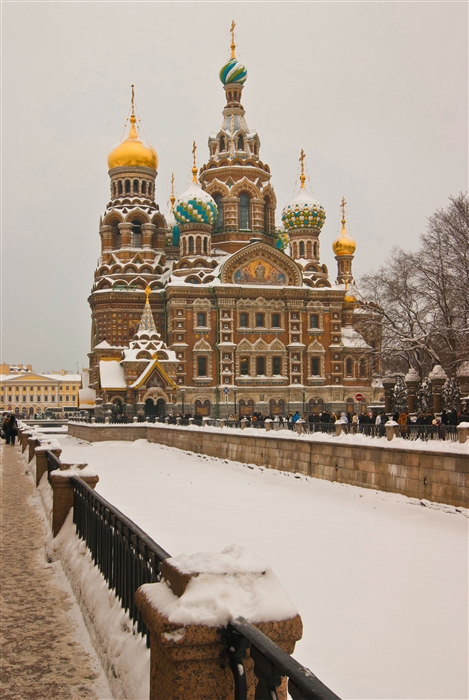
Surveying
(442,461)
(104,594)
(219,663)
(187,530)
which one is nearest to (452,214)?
(442,461)

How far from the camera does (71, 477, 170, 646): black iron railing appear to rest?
5027 mm

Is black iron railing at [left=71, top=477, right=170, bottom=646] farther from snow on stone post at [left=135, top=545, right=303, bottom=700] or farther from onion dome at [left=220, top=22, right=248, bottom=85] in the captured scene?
onion dome at [left=220, top=22, right=248, bottom=85]

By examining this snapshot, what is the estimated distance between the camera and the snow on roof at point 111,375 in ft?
153

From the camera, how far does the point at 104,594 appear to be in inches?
254

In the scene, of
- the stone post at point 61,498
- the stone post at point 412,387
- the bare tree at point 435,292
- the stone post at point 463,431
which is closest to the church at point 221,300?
the bare tree at point 435,292

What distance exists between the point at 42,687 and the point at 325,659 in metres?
3.20

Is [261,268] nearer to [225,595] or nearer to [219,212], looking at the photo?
[219,212]

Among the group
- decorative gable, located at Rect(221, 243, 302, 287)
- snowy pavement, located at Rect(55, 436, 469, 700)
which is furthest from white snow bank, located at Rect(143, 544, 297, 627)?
decorative gable, located at Rect(221, 243, 302, 287)

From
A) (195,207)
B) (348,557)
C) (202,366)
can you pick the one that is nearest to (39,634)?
(348,557)

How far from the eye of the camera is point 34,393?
387 ft

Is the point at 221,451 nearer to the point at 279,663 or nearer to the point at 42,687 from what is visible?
the point at 42,687

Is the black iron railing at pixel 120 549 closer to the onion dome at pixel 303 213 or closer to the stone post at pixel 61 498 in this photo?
the stone post at pixel 61 498

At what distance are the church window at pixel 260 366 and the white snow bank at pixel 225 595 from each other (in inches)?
1937

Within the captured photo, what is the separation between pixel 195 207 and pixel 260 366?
12.2 m
